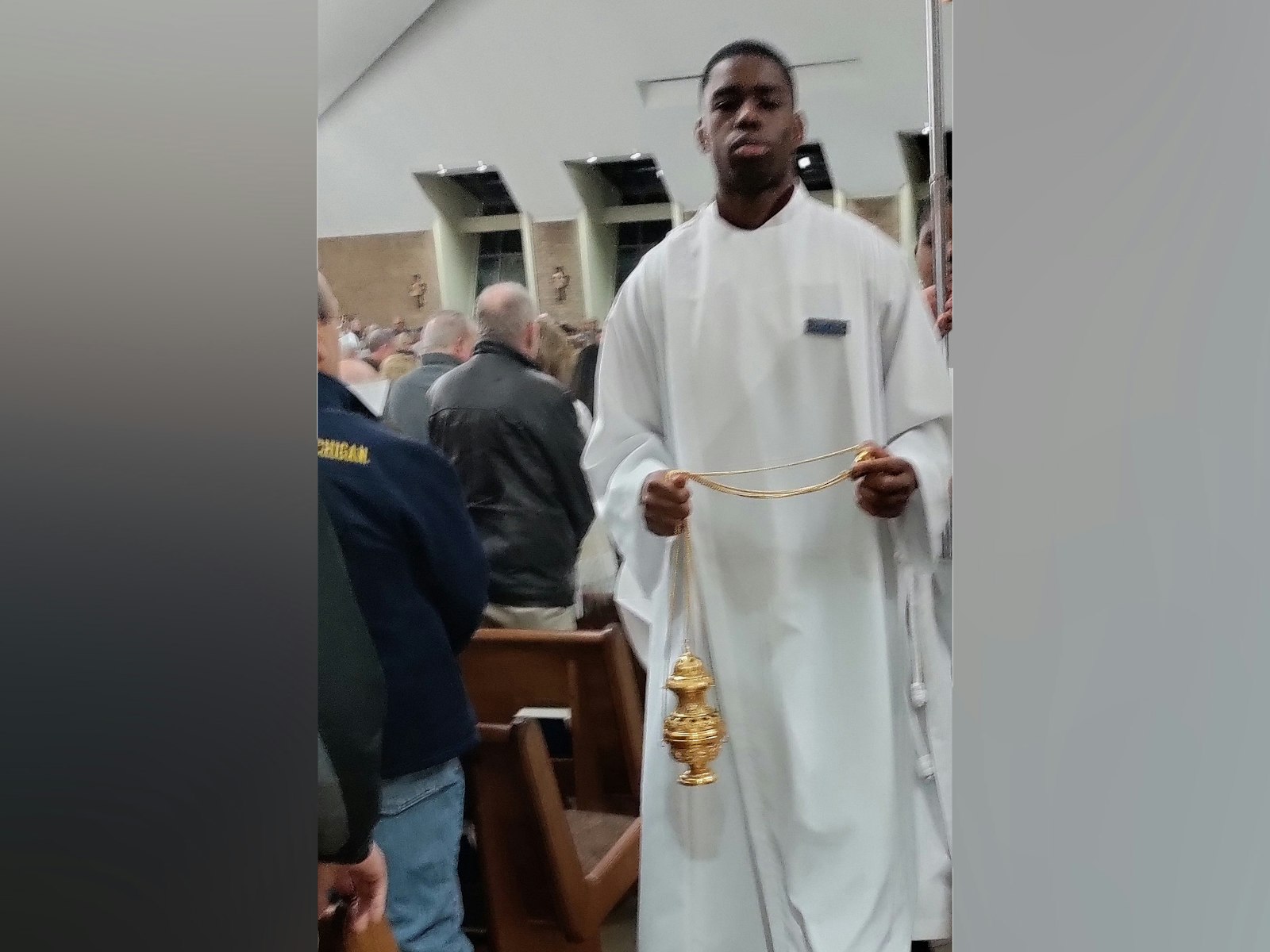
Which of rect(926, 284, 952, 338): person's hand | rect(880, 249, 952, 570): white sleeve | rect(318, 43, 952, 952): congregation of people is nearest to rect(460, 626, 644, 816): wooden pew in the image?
rect(318, 43, 952, 952): congregation of people

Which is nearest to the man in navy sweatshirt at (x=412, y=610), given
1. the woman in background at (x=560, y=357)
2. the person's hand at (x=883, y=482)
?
the woman in background at (x=560, y=357)

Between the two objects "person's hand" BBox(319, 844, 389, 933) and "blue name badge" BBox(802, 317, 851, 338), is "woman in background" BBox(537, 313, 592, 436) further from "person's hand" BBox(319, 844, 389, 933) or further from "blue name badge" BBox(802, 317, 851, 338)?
"person's hand" BBox(319, 844, 389, 933)

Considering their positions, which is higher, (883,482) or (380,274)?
(380,274)

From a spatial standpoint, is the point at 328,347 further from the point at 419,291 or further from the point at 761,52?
the point at 761,52

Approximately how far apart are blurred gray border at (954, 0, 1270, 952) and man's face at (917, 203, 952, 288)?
0.04ft

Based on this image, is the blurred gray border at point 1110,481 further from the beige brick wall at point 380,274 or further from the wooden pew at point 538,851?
the beige brick wall at point 380,274

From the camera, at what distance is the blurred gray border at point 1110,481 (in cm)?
110

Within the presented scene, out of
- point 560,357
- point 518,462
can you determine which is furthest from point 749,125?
point 518,462

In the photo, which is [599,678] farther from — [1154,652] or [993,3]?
[993,3]

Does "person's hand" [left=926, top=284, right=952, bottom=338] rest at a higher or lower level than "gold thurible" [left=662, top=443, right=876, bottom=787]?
higher

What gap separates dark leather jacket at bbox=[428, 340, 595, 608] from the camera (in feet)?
3.97

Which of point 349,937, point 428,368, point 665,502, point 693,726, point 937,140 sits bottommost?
point 349,937

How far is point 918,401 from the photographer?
44.3 inches

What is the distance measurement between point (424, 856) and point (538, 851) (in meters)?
0.13
